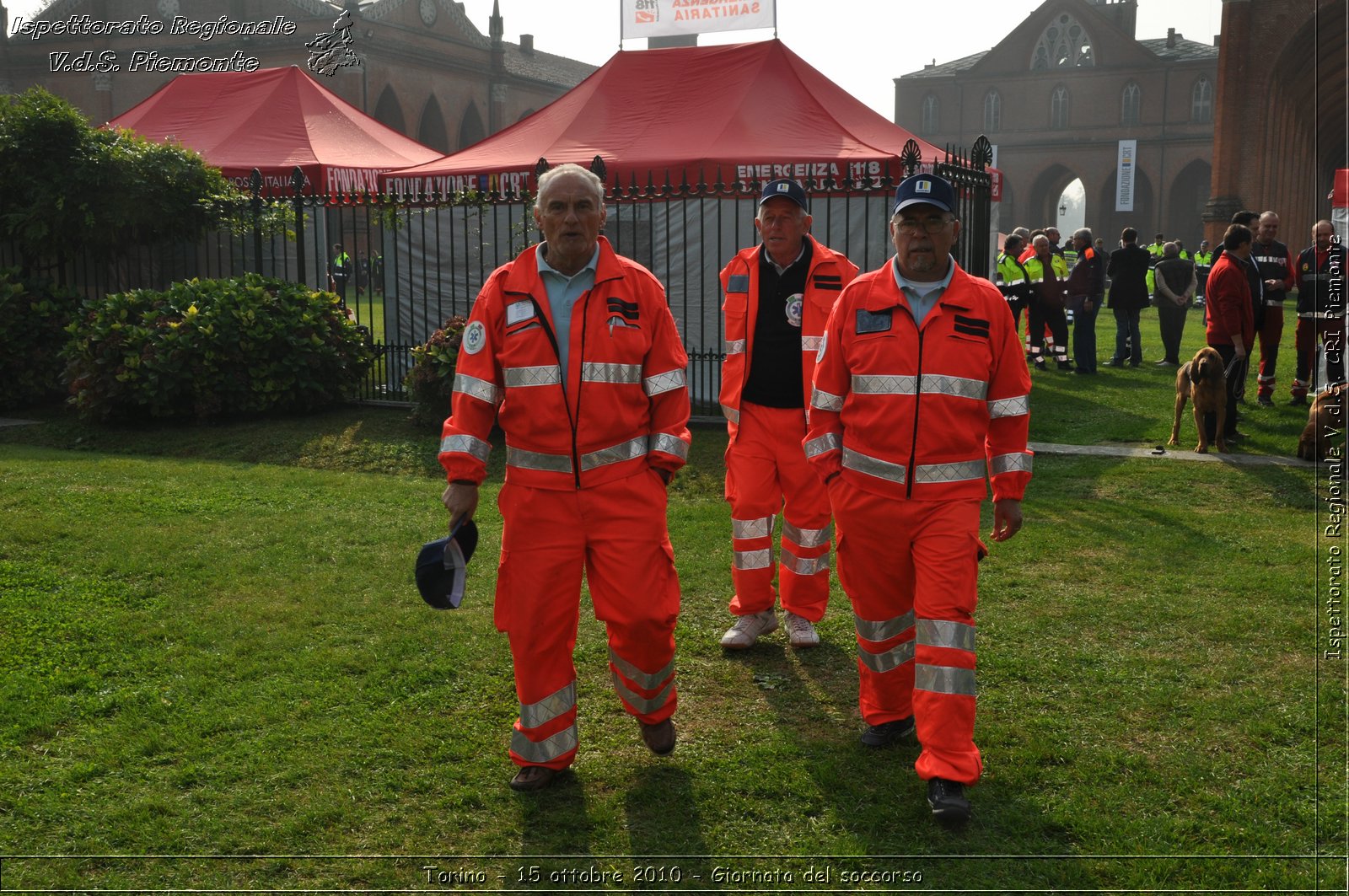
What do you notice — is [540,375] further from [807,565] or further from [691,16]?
[691,16]

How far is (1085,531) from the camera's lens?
25.9 feet

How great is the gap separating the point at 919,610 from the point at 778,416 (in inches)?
69.5

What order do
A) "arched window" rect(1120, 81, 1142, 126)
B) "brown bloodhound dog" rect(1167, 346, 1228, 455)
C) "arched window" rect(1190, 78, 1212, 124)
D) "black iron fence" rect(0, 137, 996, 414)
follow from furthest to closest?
"arched window" rect(1120, 81, 1142, 126) → "arched window" rect(1190, 78, 1212, 124) → "black iron fence" rect(0, 137, 996, 414) → "brown bloodhound dog" rect(1167, 346, 1228, 455)

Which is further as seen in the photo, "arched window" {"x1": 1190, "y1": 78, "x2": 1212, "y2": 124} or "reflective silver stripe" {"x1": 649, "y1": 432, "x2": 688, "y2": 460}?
"arched window" {"x1": 1190, "y1": 78, "x2": 1212, "y2": 124}

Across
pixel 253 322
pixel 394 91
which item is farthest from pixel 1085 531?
pixel 394 91

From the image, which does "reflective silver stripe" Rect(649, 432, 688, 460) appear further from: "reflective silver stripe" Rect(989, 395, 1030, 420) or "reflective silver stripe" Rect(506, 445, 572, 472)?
"reflective silver stripe" Rect(989, 395, 1030, 420)

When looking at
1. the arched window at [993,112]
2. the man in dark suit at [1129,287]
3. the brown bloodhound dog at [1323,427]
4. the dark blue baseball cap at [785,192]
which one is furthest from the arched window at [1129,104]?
the dark blue baseball cap at [785,192]

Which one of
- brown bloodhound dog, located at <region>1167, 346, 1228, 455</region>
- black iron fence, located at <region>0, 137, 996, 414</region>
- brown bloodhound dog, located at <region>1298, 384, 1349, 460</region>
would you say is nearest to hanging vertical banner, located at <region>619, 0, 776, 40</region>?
black iron fence, located at <region>0, 137, 996, 414</region>

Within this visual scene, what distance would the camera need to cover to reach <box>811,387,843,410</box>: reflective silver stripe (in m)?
4.37

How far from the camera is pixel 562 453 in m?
4.04

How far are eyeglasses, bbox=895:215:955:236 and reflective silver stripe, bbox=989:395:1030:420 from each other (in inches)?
25.2

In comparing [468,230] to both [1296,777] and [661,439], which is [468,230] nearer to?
[661,439]

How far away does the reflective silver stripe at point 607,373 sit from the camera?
160 inches

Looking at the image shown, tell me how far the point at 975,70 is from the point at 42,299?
64113 mm
